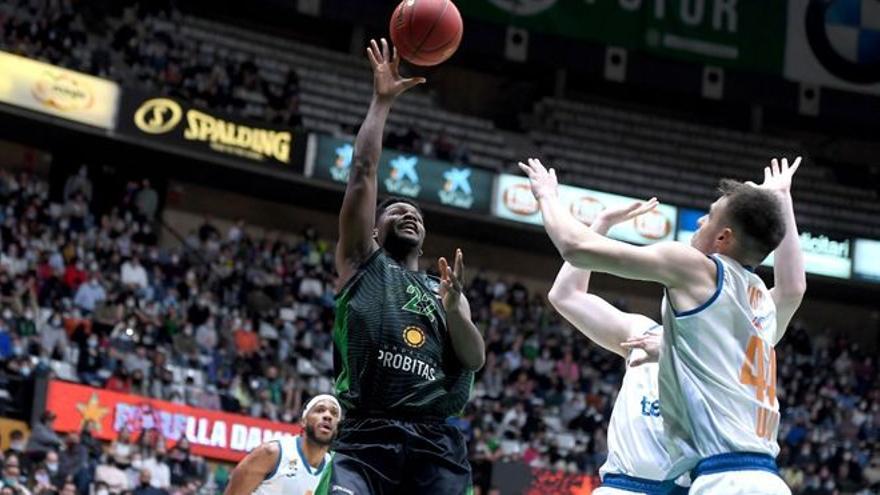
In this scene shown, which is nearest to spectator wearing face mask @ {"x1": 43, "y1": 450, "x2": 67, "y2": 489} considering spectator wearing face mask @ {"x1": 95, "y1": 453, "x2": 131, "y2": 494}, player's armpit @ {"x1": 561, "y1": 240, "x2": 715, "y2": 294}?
spectator wearing face mask @ {"x1": 95, "y1": 453, "x2": 131, "y2": 494}

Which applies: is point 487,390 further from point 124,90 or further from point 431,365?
point 431,365

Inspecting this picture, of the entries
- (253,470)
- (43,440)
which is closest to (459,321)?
(253,470)

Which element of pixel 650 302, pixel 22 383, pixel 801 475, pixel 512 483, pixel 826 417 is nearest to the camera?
pixel 22 383

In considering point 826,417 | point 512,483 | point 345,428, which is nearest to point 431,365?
point 345,428

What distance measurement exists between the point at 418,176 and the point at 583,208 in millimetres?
3418

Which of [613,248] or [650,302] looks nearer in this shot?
[613,248]

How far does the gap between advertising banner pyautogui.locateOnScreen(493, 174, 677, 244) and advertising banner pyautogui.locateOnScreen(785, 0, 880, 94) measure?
6602mm

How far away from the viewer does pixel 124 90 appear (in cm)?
2600

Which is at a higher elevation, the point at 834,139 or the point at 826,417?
the point at 834,139

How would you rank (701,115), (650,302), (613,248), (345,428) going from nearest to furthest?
(613,248)
(345,428)
(650,302)
(701,115)

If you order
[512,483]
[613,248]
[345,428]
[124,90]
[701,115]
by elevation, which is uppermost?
[701,115]

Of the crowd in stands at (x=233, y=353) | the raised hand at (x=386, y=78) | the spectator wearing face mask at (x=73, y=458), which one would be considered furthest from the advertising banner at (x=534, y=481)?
the raised hand at (x=386, y=78)

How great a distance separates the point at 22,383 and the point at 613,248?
50.1ft

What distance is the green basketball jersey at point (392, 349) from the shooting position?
21.0 ft
